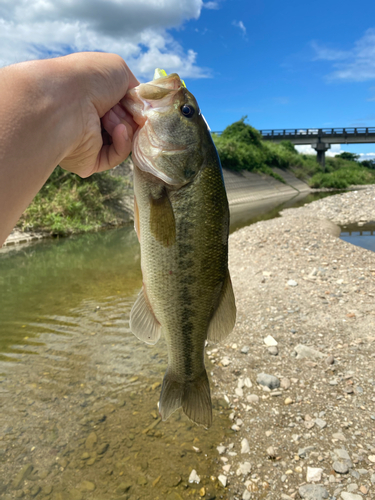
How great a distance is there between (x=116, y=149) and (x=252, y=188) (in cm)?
3530

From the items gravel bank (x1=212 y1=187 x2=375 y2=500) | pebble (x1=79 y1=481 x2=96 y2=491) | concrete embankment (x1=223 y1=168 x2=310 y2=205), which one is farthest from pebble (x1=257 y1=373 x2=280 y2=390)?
concrete embankment (x1=223 y1=168 x2=310 y2=205)

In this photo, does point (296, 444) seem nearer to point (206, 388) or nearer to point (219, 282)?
point (206, 388)

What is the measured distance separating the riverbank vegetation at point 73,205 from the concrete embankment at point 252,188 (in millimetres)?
1147

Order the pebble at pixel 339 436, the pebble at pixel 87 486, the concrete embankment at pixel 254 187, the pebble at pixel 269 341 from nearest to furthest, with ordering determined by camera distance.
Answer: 1. the pebble at pixel 87 486
2. the pebble at pixel 339 436
3. the pebble at pixel 269 341
4. the concrete embankment at pixel 254 187

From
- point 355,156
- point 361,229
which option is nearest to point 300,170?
point 361,229

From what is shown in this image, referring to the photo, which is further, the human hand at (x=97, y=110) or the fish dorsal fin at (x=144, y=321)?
the fish dorsal fin at (x=144, y=321)

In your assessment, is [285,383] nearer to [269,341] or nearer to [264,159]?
[269,341]

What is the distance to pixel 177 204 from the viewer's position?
6.52 feet

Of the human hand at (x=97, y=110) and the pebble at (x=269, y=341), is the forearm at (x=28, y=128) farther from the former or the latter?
the pebble at (x=269, y=341)

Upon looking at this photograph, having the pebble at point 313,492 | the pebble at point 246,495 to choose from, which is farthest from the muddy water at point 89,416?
the pebble at point 313,492

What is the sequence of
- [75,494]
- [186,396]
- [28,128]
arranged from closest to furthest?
[28,128] < [186,396] < [75,494]

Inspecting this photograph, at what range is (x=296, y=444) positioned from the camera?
12.1 ft

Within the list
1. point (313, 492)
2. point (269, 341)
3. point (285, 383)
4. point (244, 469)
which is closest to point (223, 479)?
point (244, 469)

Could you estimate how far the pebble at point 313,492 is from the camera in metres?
3.11
